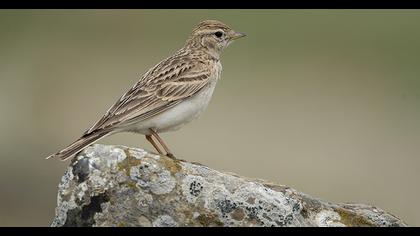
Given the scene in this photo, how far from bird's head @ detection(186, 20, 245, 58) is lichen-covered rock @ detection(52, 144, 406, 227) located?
4238 millimetres

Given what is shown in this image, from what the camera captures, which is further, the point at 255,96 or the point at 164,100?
the point at 255,96

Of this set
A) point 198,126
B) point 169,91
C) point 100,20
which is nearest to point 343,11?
point 100,20

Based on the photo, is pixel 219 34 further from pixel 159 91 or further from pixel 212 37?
pixel 159 91

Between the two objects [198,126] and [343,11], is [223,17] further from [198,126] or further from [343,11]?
[198,126]

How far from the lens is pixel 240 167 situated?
→ 2120 centimetres

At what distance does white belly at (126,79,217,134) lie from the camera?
41.9ft

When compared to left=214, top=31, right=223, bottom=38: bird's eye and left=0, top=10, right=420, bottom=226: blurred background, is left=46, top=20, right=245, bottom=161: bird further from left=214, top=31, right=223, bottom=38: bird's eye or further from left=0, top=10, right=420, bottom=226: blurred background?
left=0, top=10, right=420, bottom=226: blurred background

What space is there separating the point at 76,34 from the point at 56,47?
66 centimetres

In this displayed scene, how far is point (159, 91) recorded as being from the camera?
42.9 feet

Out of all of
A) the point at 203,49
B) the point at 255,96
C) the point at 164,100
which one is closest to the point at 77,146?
the point at 164,100

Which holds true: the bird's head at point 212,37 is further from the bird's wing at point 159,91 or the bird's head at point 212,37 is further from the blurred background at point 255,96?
the blurred background at point 255,96

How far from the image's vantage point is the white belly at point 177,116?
12.8 m

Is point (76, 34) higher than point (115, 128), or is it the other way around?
point (76, 34)

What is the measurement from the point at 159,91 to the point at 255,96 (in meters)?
11.8
